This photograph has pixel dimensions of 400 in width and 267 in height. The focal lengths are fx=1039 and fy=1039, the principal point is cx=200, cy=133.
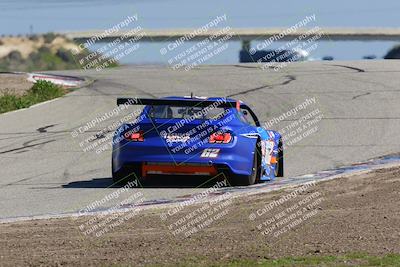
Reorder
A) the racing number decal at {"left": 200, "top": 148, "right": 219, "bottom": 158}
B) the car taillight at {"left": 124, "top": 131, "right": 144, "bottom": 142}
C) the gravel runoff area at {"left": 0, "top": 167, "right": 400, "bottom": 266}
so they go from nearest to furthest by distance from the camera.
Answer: the gravel runoff area at {"left": 0, "top": 167, "right": 400, "bottom": 266} → the racing number decal at {"left": 200, "top": 148, "right": 219, "bottom": 158} → the car taillight at {"left": 124, "top": 131, "right": 144, "bottom": 142}

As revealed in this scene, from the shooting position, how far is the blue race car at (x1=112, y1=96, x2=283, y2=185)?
1305 cm

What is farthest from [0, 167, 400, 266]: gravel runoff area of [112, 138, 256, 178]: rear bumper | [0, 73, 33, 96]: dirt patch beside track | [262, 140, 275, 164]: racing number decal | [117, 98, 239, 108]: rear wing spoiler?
[0, 73, 33, 96]: dirt patch beside track

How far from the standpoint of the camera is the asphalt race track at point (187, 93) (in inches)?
530

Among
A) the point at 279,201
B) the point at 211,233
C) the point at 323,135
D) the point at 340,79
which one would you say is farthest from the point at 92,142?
the point at 340,79

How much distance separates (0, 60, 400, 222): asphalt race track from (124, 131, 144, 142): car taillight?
25.3 inches

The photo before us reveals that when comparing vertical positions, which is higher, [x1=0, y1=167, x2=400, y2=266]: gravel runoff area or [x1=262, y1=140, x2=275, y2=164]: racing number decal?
[x1=0, y1=167, x2=400, y2=266]: gravel runoff area

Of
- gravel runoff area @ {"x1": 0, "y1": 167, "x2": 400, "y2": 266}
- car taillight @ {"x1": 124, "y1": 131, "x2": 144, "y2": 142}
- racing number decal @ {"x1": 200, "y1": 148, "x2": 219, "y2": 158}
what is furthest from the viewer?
car taillight @ {"x1": 124, "y1": 131, "x2": 144, "y2": 142}

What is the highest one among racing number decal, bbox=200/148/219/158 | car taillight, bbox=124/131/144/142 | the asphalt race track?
car taillight, bbox=124/131/144/142

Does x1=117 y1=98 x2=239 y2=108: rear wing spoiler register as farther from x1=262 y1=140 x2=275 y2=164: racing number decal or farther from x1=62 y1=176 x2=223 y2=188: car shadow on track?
x1=62 y1=176 x2=223 y2=188: car shadow on track

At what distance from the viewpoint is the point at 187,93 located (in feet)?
89.7

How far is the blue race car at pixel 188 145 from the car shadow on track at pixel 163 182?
29 cm

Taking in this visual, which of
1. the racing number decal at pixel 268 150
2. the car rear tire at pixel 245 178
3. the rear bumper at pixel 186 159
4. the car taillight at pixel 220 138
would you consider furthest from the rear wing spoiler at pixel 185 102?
the racing number decal at pixel 268 150

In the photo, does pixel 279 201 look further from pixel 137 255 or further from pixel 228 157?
pixel 137 255

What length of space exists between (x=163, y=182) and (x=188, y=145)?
1.07m
